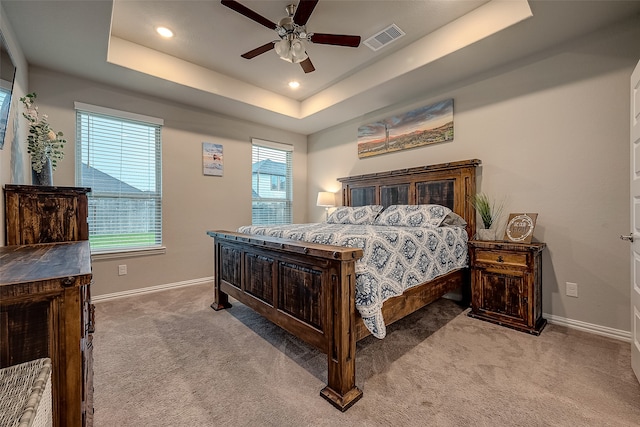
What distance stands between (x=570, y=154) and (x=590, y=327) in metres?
1.57

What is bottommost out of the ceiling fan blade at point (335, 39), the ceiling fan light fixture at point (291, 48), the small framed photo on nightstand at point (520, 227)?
the small framed photo on nightstand at point (520, 227)

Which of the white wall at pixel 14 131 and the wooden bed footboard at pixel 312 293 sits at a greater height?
the white wall at pixel 14 131

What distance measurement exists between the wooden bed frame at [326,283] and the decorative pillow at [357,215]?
1.65 feet

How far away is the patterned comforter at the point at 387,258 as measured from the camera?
1645 millimetres

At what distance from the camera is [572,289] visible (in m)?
2.54

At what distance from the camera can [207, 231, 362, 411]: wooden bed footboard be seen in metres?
1.57

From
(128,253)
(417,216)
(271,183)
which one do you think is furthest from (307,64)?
(128,253)

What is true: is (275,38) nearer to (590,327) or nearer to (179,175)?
(179,175)

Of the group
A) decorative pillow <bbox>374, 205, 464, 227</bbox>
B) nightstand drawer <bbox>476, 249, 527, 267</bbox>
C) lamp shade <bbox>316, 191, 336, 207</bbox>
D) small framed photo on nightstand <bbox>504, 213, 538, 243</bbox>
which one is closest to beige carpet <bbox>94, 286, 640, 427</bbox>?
nightstand drawer <bbox>476, 249, 527, 267</bbox>

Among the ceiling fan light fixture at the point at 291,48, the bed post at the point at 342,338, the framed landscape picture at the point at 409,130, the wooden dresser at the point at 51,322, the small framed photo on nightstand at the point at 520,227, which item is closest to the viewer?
the wooden dresser at the point at 51,322

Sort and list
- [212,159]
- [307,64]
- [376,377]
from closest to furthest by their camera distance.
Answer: [376,377] < [307,64] < [212,159]

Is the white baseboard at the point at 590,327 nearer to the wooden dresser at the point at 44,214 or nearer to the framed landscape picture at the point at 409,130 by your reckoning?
the framed landscape picture at the point at 409,130

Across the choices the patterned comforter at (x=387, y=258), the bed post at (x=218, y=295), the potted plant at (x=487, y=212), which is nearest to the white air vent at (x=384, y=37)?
the potted plant at (x=487, y=212)

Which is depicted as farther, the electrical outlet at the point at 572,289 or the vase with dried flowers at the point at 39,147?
the electrical outlet at the point at 572,289
